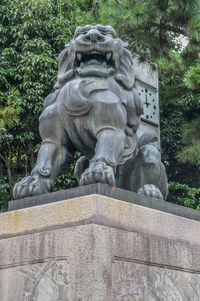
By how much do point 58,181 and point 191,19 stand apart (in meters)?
4.34

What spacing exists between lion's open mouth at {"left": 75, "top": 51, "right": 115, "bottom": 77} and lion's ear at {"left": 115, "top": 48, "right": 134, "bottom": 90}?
0.09 m

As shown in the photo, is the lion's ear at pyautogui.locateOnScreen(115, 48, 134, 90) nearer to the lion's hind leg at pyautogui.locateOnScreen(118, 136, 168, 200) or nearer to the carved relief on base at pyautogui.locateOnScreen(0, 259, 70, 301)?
the lion's hind leg at pyautogui.locateOnScreen(118, 136, 168, 200)

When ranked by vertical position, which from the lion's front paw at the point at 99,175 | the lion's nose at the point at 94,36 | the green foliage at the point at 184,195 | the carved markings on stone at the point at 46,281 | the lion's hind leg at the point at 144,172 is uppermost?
the green foliage at the point at 184,195

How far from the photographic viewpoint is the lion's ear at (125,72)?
4.24 meters

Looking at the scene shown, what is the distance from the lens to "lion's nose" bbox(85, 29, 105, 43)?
412 centimetres

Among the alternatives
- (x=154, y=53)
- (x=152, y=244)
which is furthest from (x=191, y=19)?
(x=152, y=244)

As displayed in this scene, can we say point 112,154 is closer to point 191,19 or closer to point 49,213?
point 49,213

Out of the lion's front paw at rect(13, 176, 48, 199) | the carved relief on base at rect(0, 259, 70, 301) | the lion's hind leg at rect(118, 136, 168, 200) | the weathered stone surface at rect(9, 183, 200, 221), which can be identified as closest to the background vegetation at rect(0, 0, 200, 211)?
the lion's hind leg at rect(118, 136, 168, 200)

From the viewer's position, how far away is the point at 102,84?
4141 millimetres

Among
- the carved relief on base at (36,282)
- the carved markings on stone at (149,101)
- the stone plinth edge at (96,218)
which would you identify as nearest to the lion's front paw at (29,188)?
the stone plinth edge at (96,218)

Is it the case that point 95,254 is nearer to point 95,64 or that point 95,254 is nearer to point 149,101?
point 95,64

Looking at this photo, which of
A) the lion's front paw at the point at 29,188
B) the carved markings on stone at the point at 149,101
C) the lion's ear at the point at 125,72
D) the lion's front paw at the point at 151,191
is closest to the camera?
the lion's front paw at the point at 29,188

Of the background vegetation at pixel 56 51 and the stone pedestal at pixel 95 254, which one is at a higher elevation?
the background vegetation at pixel 56 51

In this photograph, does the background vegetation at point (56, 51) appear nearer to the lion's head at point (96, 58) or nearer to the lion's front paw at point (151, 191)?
the lion's head at point (96, 58)
